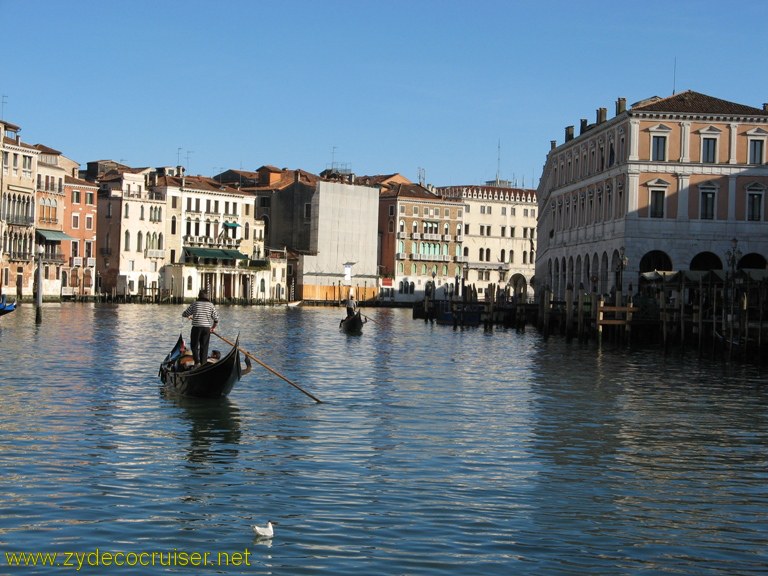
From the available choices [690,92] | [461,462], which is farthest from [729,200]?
[461,462]

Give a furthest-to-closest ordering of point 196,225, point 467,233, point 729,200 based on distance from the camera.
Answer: point 467,233 < point 196,225 < point 729,200

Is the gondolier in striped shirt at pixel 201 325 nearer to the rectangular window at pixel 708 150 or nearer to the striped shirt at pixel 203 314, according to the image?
the striped shirt at pixel 203 314

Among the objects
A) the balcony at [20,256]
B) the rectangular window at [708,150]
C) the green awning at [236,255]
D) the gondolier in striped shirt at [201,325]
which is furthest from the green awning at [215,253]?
the gondolier in striped shirt at [201,325]

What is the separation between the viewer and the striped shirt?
60.8ft

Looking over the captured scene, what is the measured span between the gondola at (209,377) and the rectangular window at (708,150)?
32817 mm

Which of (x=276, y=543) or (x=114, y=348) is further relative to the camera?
(x=114, y=348)

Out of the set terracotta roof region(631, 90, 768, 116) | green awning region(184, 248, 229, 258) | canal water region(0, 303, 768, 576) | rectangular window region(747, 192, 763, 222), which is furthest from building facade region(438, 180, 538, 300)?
canal water region(0, 303, 768, 576)

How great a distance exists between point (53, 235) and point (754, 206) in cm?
4008

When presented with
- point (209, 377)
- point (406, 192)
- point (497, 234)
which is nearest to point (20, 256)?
point (406, 192)

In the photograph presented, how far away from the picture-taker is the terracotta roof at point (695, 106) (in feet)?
158

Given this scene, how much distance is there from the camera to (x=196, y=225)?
87875mm

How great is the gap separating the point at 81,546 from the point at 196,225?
79.7m

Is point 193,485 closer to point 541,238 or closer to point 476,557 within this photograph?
point 476,557

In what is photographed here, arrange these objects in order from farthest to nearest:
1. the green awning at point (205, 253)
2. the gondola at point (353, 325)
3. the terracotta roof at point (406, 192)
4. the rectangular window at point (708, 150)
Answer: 1. the terracotta roof at point (406, 192)
2. the green awning at point (205, 253)
3. the rectangular window at point (708, 150)
4. the gondola at point (353, 325)
